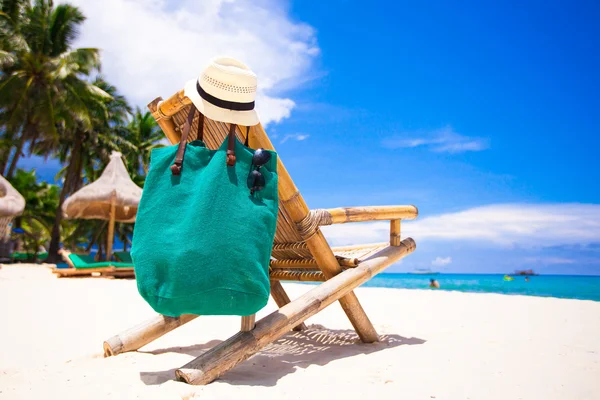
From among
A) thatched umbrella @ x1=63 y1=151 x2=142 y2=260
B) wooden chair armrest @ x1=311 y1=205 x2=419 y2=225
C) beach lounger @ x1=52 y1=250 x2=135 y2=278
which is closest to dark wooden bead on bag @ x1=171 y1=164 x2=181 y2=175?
wooden chair armrest @ x1=311 y1=205 x2=419 y2=225

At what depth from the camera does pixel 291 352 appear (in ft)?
10.7

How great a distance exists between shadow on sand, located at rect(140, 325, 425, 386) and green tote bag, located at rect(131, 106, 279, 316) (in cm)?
80

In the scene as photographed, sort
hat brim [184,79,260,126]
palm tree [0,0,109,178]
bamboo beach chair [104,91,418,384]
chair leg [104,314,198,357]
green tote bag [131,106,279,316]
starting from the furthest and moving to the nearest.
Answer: palm tree [0,0,109,178]
chair leg [104,314,198,357]
bamboo beach chair [104,91,418,384]
hat brim [184,79,260,126]
green tote bag [131,106,279,316]

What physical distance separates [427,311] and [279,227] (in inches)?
143

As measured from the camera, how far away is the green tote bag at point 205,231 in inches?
69.7

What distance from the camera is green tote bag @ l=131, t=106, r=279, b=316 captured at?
5.81 ft

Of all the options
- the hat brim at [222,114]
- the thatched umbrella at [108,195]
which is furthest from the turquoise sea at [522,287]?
the hat brim at [222,114]

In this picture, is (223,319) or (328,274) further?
(223,319)

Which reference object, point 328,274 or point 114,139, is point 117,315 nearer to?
point 328,274

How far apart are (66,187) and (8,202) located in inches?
289

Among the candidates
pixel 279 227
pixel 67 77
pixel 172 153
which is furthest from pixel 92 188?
pixel 172 153

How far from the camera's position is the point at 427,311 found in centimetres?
601

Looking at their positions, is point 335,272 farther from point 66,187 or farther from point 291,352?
point 66,187

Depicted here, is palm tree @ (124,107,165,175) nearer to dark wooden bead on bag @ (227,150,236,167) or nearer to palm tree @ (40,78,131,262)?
palm tree @ (40,78,131,262)
